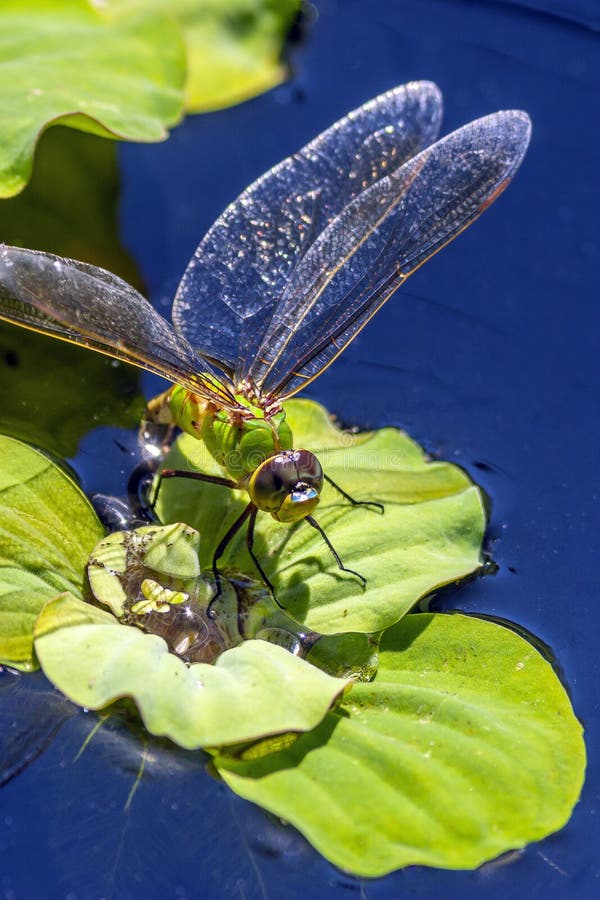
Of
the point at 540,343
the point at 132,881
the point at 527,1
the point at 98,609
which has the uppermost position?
the point at 527,1

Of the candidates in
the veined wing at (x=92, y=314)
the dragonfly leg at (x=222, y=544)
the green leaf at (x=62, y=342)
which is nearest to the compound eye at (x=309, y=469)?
the dragonfly leg at (x=222, y=544)

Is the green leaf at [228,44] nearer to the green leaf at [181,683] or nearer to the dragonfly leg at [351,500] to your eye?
the dragonfly leg at [351,500]

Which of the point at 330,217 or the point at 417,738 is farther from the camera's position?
the point at 330,217

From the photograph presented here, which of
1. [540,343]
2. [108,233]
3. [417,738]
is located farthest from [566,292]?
[417,738]

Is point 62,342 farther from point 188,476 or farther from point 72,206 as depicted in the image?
point 188,476

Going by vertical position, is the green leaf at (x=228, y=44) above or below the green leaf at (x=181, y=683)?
above

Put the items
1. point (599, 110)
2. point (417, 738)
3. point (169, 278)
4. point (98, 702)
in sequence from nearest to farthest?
point (98, 702)
point (417, 738)
point (169, 278)
point (599, 110)

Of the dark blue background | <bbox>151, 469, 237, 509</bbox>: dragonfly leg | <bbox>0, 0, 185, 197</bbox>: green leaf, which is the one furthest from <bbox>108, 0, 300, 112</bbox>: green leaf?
<bbox>151, 469, 237, 509</bbox>: dragonfly leg

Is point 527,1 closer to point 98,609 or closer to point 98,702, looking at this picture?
point 98,609

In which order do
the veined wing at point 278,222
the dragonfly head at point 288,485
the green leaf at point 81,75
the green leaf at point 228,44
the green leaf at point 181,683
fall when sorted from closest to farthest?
the green leaf at point 181,683 → the dragonfly head at point 288,485 → the green leaf at point 81,75 → the veined wing at point 278,222 → the green leaf at point 228,44
